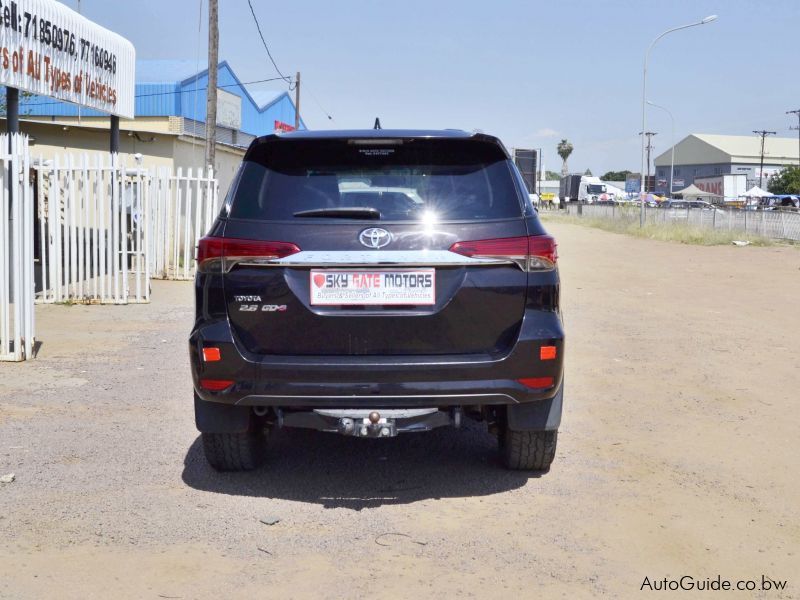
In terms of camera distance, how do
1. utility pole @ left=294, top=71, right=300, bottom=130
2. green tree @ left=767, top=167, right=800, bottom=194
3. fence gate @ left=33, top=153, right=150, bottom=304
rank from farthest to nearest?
green tree @ left=767, top=167, right=800, bottom=194 < utility pole @ left=294, top=71, right=300, bottom=130 < fence gate @ left=33, top=153, right=150, bottom=304

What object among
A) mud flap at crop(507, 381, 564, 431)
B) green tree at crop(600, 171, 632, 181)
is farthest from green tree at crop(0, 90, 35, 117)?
green tree at crop(600, 171, 632, 181)

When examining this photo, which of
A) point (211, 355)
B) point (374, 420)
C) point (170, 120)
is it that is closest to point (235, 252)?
point (211, 355)

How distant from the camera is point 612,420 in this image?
6.82 meters

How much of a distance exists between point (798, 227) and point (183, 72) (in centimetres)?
2294

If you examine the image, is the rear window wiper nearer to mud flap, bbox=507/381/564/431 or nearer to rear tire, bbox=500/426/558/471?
mud flap, bbox=507/381/564/431

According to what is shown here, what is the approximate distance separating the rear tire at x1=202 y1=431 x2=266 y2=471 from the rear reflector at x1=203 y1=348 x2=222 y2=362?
68 centimetres

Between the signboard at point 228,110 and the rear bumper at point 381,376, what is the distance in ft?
105

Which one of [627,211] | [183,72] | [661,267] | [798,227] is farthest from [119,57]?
[627,211]

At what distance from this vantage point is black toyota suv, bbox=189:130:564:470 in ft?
14.6

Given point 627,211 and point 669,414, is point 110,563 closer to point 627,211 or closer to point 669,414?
point 669,414

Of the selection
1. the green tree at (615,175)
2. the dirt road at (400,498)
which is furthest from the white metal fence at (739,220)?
the green tree at (615,175)

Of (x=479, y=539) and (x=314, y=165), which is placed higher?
(x=314, y=165)

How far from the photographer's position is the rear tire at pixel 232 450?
5137 millimetres

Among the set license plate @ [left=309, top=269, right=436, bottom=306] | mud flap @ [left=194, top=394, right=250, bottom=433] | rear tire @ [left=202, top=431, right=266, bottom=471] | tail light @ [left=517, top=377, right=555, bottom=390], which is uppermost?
license plate @ [left=309, top=269, right=436, bottom=306]
